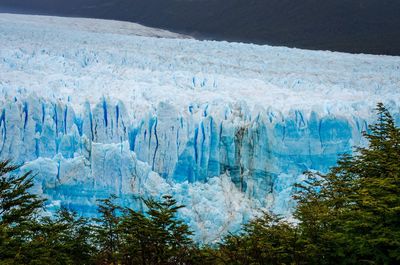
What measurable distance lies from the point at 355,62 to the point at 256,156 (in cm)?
924

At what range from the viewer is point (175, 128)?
44.1ft

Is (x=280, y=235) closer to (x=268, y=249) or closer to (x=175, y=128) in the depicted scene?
(x=268, y=249)

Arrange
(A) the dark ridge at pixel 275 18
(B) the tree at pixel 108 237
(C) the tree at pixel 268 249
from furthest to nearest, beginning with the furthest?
1. (A) the dark ridge at pixel 275 18
2. (B) the tree at pixel 108 237
3. (C) the tree at pixel 268 249

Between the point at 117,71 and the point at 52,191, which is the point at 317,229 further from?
the point at 117,71

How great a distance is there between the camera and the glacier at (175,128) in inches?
483

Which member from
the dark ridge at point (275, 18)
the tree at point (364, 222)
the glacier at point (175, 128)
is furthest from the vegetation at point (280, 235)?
the dark ridge at point (275, 18)

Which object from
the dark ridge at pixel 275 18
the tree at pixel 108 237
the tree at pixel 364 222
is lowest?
the tree at pixel 108 237

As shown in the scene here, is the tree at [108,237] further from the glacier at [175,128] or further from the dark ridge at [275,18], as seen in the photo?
the dark ridge at [275,18]

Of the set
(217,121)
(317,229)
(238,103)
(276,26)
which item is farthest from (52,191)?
(276,26)

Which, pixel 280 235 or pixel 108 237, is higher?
pixel 280 235

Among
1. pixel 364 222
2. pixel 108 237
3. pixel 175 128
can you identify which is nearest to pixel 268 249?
pixel 364 222

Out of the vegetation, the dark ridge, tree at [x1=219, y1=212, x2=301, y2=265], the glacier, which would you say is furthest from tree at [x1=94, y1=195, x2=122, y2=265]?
the dark ridge

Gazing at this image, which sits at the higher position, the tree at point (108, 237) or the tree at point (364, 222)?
the tree at point (364, 222)

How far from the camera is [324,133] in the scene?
14.2 m
